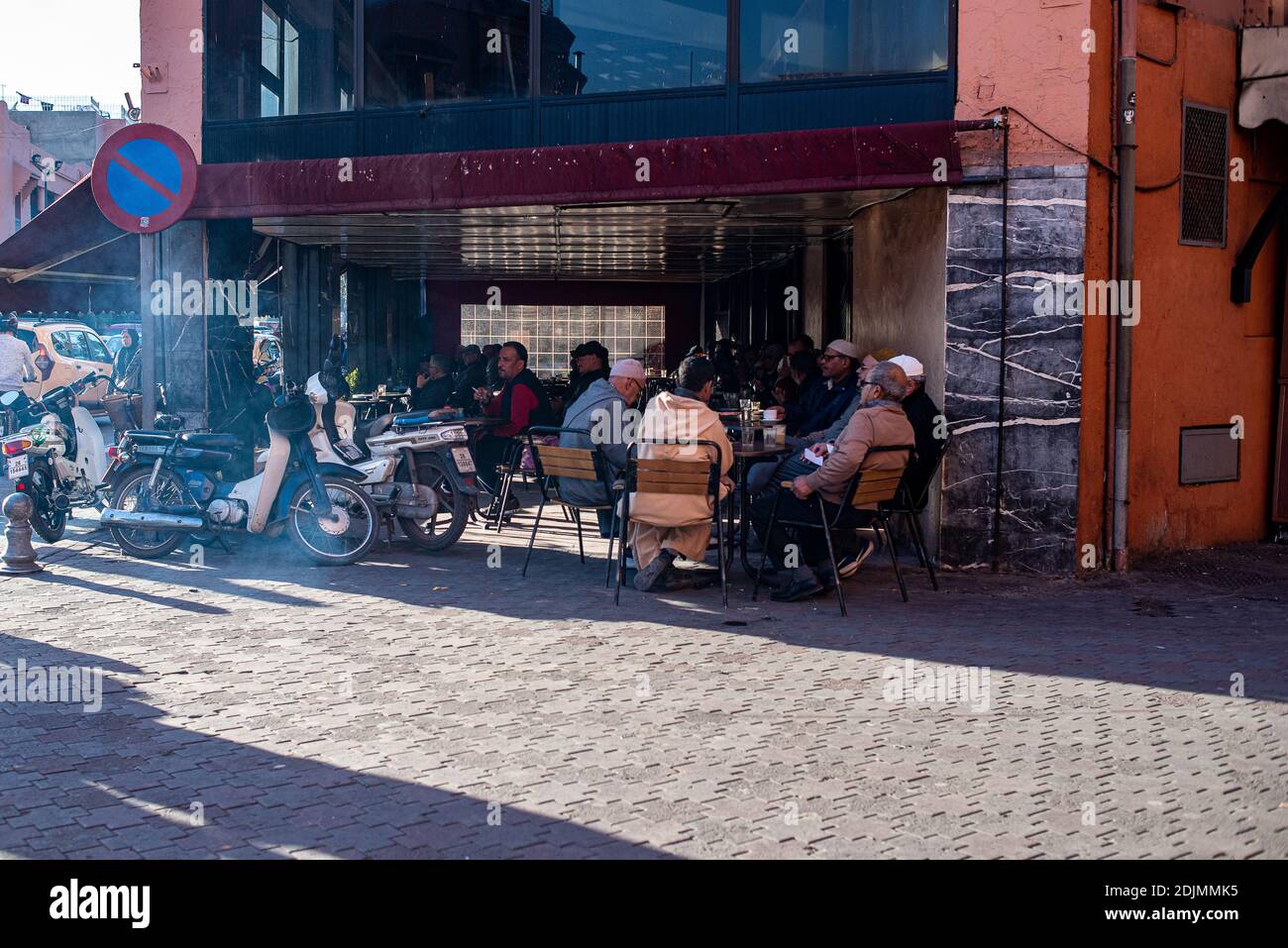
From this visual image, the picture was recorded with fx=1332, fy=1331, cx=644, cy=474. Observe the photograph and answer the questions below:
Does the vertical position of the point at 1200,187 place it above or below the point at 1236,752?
above

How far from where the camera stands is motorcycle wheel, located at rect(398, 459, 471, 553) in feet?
33.9

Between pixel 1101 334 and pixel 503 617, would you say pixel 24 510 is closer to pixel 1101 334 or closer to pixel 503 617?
pixel 503 617

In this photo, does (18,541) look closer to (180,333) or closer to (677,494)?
(180,333)

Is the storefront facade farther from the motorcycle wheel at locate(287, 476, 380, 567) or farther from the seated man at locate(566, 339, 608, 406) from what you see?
the motorcycle wheel at locate(287, 476, 380, 567)

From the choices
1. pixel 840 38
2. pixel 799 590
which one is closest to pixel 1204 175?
pixel 840 38

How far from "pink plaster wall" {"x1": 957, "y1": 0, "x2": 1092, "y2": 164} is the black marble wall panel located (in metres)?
0.25

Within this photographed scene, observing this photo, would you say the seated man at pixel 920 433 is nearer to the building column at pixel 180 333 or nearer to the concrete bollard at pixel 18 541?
the concrete bollard at pixel 18 541

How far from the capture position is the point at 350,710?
19.1 ft

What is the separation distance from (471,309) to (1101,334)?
17.2 m

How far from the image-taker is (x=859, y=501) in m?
8.15

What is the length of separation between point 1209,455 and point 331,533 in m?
7.05

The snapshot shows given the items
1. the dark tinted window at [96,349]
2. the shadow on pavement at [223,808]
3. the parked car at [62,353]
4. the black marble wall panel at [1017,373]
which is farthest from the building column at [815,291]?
the dark tinted window at [96,349]

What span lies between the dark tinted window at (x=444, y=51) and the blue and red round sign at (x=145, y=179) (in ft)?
8.71
